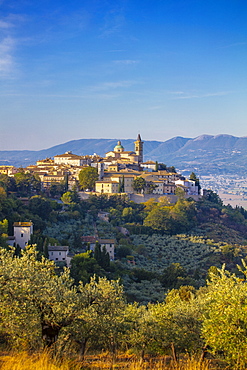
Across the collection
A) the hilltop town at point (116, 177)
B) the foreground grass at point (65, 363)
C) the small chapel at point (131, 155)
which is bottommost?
the foreground grass at point (65, 363)

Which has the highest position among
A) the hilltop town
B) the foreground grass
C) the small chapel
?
the small chapel

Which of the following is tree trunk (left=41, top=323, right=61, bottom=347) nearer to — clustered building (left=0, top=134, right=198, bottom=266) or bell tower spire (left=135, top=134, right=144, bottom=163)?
clustered building (left=0, top=134, right=198, bottom=266)

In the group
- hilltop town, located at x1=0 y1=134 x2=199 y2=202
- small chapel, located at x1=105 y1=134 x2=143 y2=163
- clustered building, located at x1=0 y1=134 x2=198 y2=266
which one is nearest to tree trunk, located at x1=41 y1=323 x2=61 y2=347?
clustered building, located at x1=0 y1=134 x2=198 y2=266

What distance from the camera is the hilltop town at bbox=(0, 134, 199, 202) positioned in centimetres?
6119

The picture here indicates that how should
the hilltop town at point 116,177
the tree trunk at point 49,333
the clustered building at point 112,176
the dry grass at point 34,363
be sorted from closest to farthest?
the dry grass at point 34,363 < the tree trunk at point 49,333 < the hilltop town at point 116,177 < the clustered building at point 112,176

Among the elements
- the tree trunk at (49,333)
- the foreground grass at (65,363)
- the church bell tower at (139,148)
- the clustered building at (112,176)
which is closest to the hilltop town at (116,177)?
the clustered building at (112,176)

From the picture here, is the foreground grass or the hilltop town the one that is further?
the hilltop town

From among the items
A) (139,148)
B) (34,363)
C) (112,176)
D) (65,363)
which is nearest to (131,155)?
(139,148)

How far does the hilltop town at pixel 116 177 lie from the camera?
Answer: 61.2m

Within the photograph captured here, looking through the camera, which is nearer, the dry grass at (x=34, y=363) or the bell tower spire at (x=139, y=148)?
the dry grass at (x=34, y=363)

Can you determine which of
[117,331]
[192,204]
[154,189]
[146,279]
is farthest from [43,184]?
[117,331]

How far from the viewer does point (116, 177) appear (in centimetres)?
6266

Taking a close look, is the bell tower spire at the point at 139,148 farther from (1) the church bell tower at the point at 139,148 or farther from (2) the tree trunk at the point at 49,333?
(2) the tree trunk at the point at 49,333

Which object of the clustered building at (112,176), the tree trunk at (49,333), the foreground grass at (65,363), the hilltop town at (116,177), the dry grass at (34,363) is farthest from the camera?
the clustered building at (112,176)
